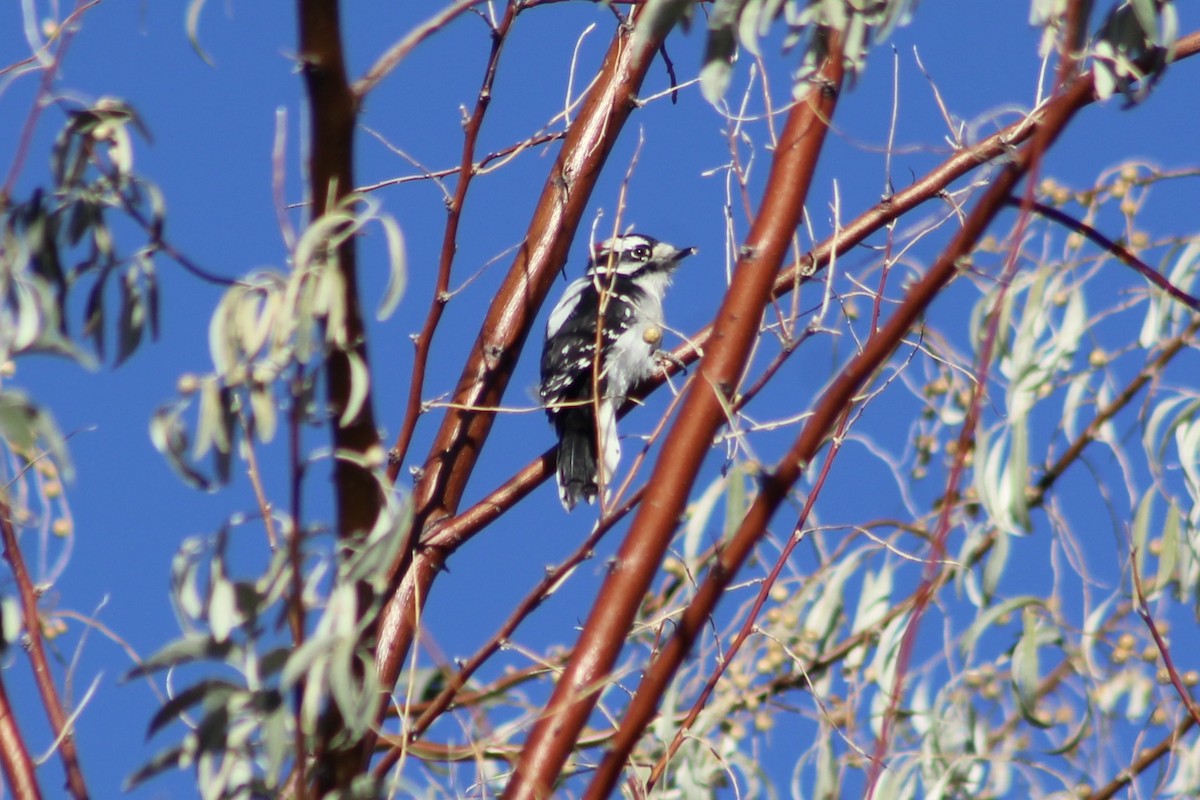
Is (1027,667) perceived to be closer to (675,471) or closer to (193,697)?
(675,471)

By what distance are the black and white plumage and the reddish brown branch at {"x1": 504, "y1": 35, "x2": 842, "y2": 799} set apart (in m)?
1.46

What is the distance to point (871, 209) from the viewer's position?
2.99 m

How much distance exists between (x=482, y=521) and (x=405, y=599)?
26cm

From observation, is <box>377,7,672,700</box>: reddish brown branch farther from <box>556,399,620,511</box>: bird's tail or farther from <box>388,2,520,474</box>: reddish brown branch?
<box>556,399,620,511</box>: bird's tail

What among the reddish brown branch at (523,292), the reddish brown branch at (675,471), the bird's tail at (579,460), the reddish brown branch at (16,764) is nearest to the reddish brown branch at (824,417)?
the reddish brown branch at (675,471)

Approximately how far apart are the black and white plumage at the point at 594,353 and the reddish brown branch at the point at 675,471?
4.78 feet

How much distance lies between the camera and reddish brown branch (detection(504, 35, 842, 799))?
1763 mm

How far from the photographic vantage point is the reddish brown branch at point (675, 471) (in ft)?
5.78

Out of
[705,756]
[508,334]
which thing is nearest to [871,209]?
[508,334]

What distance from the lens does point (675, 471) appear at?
5.98 ft

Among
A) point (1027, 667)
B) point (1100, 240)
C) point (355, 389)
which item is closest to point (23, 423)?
point (355, 389)

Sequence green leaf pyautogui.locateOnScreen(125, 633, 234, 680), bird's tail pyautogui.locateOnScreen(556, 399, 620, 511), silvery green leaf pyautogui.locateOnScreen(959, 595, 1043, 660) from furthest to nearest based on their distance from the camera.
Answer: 1. bird's tail pyautogui.locateOnScreen(556, 399, 620, 511)
2. silvery green leaf pyautogui.locateOnScreen(959, 595, 1043, 660)
3. green leaf pyautogui.locateOnScreen(125, 633, 234, 680)

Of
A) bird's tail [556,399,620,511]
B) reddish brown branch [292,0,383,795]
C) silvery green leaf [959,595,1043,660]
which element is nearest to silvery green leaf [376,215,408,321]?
reddish brown branch [292,0,383,795]

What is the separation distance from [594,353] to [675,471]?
2.18 metres
